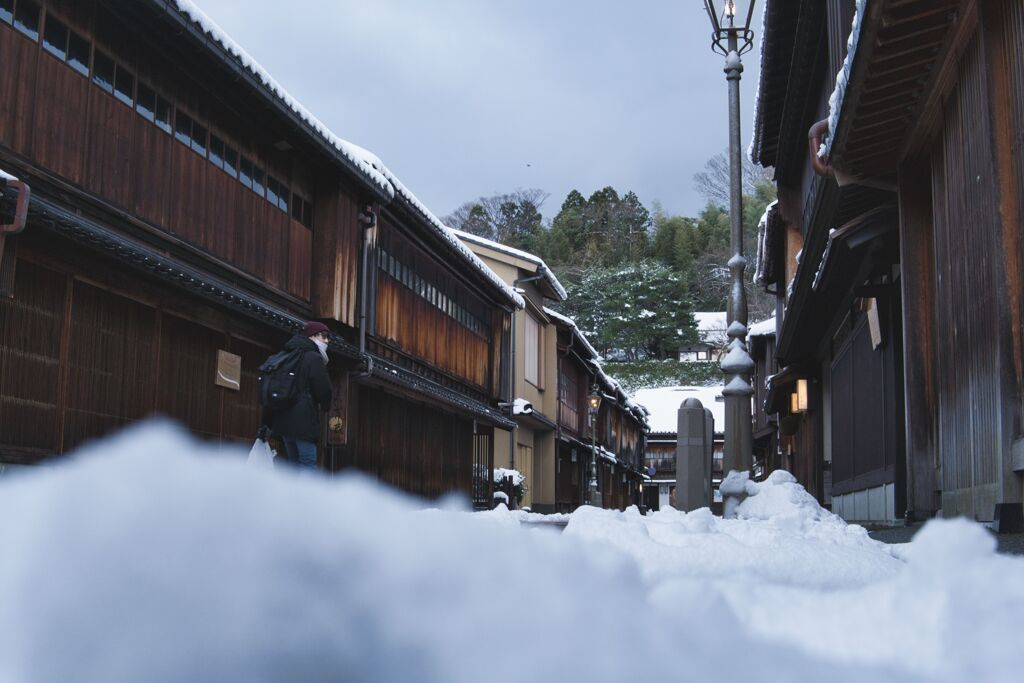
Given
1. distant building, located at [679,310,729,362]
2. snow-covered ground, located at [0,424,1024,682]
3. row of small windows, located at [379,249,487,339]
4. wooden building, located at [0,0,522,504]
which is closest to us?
snow-covered ground, located at [0,424,1024,682]

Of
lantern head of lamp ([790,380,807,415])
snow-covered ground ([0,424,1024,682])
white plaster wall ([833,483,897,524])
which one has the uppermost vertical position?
lantern head of lamp ([790,380,807,415])

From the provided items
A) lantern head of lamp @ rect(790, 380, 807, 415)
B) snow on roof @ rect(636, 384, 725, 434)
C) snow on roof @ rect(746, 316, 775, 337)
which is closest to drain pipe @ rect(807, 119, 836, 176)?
lantern head of lamp @ rect(790, 380, 807, 415)

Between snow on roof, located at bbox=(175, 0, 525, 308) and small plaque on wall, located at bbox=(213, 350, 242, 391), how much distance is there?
3175 mm

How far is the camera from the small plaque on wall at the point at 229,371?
38.6ft

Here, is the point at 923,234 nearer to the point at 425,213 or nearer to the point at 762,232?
the point at 425,213

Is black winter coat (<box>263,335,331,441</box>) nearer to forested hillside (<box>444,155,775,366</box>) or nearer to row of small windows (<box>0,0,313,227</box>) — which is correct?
row of small windows (<box>0,0,313,227</box>)

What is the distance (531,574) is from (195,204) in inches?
421

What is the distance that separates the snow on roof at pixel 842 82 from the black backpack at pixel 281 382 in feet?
16.7

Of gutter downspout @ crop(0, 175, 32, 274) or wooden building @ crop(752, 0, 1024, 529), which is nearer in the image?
wooden building @ crop(752, 0, 1024, 529)

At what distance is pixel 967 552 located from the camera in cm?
179

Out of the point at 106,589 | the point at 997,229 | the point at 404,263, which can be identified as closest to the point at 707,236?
the point at 404,263

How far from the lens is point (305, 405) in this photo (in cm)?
927

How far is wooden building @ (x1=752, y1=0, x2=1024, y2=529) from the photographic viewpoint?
581 cm

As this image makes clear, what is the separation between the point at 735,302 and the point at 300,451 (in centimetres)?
633
